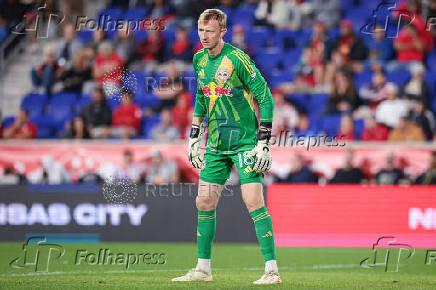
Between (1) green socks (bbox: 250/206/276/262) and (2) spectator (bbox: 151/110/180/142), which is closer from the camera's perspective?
(1) green socks (bbox: 250/206/276/262)

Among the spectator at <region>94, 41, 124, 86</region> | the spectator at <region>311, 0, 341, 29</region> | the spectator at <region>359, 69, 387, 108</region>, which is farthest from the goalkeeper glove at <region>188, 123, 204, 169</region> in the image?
the spectator at <region>311, 0, 341, 29</region>

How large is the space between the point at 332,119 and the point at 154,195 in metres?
4.27

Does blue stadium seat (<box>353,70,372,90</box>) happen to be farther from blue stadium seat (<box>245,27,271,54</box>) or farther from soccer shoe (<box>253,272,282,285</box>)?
soccer shoe (<box>253,272,282,285</box>)

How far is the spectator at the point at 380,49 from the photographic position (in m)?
17.6

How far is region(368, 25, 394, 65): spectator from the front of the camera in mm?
17578

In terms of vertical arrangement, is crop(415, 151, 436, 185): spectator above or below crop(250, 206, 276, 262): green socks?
above

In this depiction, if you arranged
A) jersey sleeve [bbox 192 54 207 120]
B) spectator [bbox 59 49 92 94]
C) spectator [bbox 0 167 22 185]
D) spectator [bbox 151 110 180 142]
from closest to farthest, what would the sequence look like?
jersey sleeve [bbox 192 54 207 120], spectator [bbox 0 167 22 185], spectator [bbox 151 110 180 142], spectator [bbox 59 49 92 94]

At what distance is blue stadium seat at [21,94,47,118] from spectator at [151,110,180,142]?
3085mm

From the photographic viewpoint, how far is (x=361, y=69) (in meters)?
17.2

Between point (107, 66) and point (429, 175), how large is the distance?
7.40 m

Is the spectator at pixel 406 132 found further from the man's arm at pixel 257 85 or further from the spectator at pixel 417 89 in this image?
the man's arm at pixel 257 85

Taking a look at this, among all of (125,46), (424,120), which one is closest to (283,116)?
(424,120)

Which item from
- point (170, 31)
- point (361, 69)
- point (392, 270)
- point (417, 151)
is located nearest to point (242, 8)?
point (170, 31)

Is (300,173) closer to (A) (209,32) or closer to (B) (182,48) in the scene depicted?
(B) (182,48)
